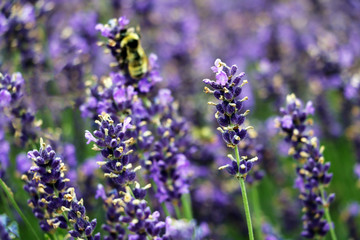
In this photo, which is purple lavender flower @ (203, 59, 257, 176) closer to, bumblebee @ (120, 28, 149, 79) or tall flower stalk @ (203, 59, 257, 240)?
tall flower stalk @ (203, 59, 257, 240)

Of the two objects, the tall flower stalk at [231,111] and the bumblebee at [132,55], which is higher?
the bumblebee at [132,55]

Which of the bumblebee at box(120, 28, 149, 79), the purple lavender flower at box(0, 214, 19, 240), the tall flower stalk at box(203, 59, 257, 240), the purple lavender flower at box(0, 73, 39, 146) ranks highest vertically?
the bumblebee at box(120, 28, 149, 79)

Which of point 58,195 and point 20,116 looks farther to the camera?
point 20,116

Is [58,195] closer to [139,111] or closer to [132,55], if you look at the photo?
[139,111]

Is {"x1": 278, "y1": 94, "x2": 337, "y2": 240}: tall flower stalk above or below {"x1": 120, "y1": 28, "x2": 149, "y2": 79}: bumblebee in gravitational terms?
below

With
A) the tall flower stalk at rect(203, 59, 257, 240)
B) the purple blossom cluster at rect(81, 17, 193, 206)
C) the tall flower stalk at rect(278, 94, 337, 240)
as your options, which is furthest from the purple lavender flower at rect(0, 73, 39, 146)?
the tall flower stalk at rect(278, 94, 337, 240)

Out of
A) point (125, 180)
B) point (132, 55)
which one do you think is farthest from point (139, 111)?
point (125, 180)

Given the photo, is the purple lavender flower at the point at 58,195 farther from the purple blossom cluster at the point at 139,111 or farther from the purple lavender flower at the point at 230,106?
the purple lavender flower at the point at 230,106

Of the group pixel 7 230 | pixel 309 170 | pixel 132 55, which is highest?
pixel 132 55

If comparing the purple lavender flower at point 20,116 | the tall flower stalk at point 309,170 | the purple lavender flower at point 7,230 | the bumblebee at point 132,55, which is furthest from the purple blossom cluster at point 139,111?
the purple lavender flower at point 7,230
